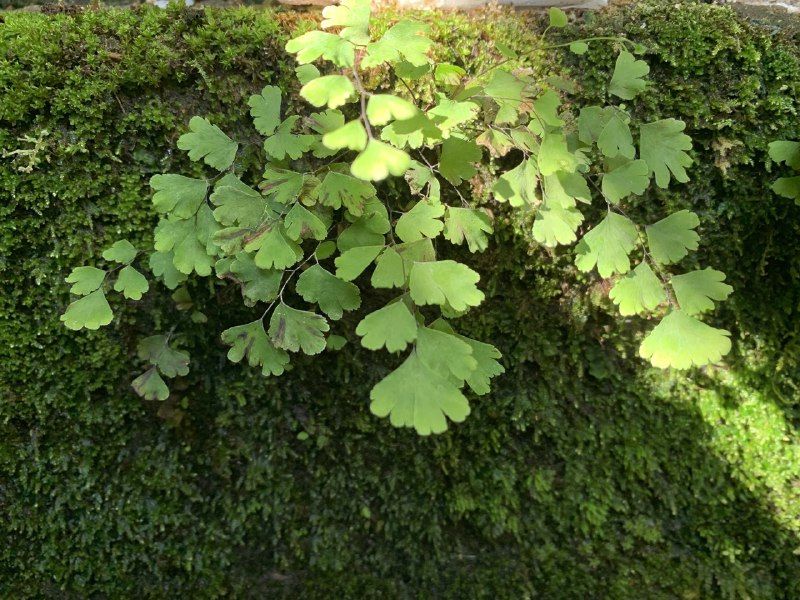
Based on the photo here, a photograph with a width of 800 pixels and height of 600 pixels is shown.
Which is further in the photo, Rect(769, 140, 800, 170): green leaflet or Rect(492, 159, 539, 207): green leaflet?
Rect(769, 140, 800, 170): green leaflet

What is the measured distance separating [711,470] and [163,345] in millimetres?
1640

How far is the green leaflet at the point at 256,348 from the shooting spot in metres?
1.30

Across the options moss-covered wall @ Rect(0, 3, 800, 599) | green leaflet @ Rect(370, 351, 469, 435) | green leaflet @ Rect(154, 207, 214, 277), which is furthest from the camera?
moss-covered wall @ Rect(0, 3, 800, 599)

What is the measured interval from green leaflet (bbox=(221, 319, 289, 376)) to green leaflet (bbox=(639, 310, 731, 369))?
0.88 metres

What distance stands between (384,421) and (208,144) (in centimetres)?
91

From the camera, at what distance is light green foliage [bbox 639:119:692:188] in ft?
4.27

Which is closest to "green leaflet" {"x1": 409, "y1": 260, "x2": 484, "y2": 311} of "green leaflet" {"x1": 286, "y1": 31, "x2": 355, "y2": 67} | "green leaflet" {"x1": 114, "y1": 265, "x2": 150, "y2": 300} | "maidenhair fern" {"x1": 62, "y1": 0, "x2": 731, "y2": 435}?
"maidenhair fern" {"x1": 62, "y1": 0, "x2": 731, "y2": 435}

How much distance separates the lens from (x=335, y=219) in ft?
4.53

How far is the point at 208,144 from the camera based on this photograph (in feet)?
4.21

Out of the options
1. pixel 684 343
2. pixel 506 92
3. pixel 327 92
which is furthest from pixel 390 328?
pixel 684 343

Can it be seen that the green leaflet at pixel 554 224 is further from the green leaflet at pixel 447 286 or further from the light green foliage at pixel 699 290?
the light green foliage at pixel 699 290

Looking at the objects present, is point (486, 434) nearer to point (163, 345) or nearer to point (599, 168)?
point (599, 168)

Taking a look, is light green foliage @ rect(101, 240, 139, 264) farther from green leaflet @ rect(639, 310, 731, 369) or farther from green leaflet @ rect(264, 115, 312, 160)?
green leaflet @ rect(639, 310, 731, 369)

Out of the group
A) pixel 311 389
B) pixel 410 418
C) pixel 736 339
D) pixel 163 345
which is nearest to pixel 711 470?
pixel 736 339
